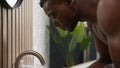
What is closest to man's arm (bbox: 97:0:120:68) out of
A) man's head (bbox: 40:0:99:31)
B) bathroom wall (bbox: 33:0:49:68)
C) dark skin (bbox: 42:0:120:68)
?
dark skin (bbox: 42:0:120:68)

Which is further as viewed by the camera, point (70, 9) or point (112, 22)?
point (70, 9)

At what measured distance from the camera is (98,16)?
19.1 inches

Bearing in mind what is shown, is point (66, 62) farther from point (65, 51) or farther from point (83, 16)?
point (83, 16)

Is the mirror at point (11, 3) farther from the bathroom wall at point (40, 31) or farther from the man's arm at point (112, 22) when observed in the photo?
the man's arm at point (112, 22)

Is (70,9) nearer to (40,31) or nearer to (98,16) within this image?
(98,16)

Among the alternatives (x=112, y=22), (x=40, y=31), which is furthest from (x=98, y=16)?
(x=40, y=31)

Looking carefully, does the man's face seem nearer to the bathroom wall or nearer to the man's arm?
the man's arm

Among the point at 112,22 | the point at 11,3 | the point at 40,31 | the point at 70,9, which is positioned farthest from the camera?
the point at 40,31

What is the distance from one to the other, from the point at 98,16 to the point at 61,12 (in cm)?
13

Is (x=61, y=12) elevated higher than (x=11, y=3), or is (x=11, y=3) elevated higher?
(x=11, y=3)

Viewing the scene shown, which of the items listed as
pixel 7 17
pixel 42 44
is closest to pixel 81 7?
pixel 7 17

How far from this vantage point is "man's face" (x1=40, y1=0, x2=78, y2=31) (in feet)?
1.90

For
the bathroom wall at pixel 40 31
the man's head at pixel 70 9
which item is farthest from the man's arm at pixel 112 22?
the bathroom wall at pixel 40 31

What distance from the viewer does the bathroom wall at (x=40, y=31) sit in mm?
1474
